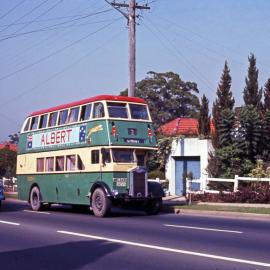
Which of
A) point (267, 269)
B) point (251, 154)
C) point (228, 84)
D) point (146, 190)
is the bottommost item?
point (267, 269)

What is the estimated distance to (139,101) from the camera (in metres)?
22.4

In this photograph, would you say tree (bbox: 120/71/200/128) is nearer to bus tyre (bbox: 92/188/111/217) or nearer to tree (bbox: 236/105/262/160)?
Answer: tree (bbox: 236/105/262/160)

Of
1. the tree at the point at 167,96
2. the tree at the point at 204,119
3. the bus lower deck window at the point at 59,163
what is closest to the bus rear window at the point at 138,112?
the bus lower deck window at the point at 59,163

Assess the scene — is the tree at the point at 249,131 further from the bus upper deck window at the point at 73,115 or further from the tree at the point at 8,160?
the tree at the point at 8,160

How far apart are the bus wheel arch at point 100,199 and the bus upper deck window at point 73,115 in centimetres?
289

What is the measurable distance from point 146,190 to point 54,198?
14.7 ft

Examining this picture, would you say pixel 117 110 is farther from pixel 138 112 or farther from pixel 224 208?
pixel 224 208

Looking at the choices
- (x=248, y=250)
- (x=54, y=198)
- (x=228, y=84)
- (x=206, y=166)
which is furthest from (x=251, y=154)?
(x=248, y=250)

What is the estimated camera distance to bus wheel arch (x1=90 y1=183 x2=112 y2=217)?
20547 mm

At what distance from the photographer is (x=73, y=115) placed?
23.0 m

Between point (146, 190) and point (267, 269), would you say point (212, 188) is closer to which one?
point (146, 190)

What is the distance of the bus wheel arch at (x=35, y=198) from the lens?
81.8ft

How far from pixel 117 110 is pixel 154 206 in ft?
12.4

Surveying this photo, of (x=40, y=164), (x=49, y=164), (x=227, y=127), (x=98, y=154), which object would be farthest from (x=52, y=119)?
(x=227, y=127)
